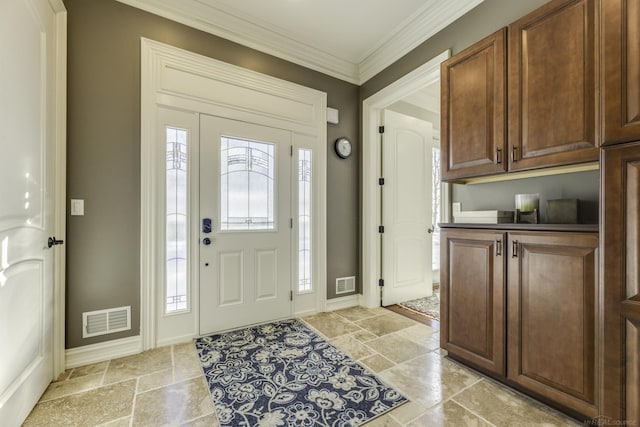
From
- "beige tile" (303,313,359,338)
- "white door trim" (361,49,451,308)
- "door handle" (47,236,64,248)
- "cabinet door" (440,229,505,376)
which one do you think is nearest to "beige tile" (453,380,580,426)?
"cabinet door" (440,229,505,376)

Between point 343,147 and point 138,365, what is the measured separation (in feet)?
9.21

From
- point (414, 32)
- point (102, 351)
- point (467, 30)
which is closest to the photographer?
point (102, 351)

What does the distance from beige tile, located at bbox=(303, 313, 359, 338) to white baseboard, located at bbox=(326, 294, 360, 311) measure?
14 cm

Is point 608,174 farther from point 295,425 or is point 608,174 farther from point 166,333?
point 166,333

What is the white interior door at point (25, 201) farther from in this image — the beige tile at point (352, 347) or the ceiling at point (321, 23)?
the beige tile at point (352, 347)

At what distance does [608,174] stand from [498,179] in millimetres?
863

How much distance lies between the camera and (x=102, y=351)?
2111mm

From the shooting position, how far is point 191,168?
2.44 meters

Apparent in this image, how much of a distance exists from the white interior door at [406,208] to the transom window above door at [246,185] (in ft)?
4.63

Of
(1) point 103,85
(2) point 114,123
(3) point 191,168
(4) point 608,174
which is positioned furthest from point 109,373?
(4) point 608,174

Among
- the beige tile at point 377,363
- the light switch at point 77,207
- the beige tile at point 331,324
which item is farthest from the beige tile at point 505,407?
the light switch at point 77,207

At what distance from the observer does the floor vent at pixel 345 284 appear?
10.8 feet

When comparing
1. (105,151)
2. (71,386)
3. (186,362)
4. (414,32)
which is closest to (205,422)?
(186,362)

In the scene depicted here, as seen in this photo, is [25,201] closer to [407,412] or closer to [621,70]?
[407,412]
